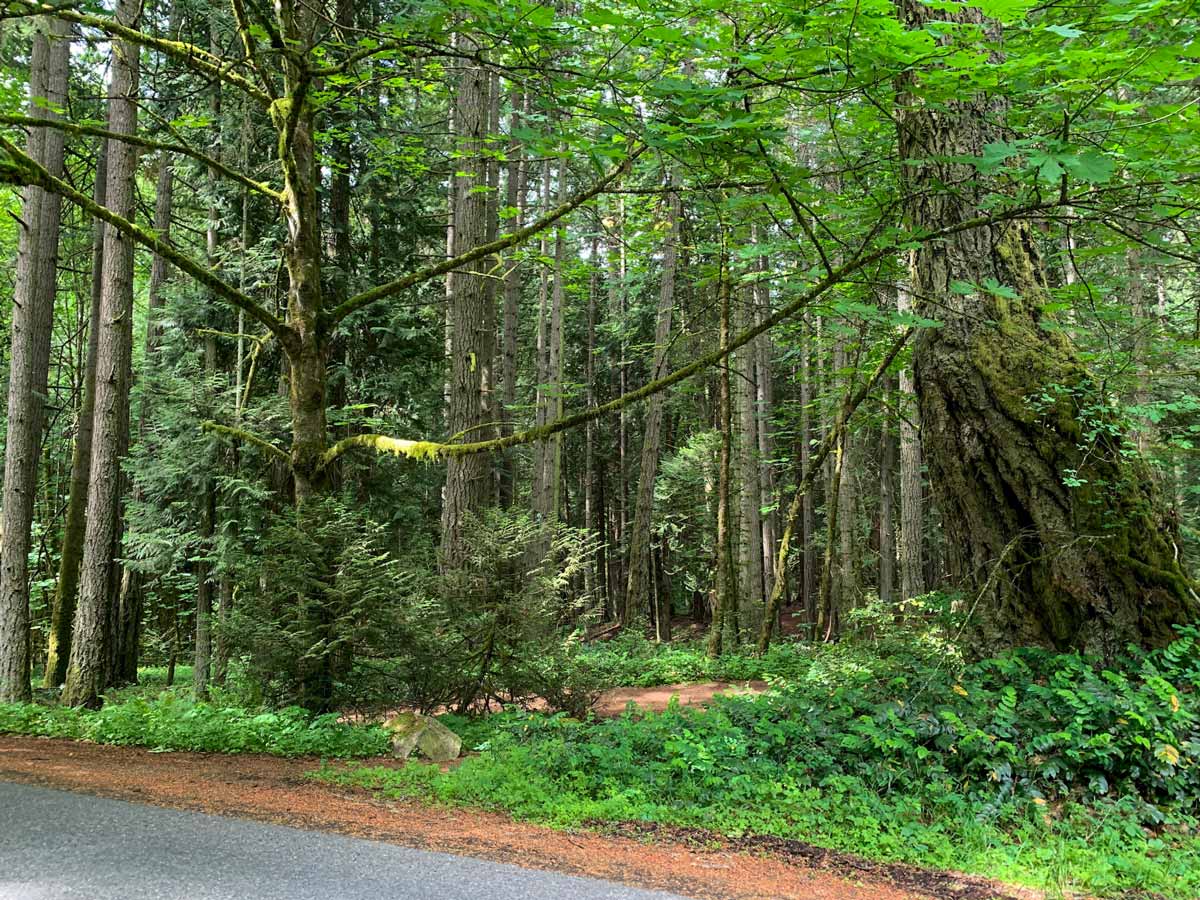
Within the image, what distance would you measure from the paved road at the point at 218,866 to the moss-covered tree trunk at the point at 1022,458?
4.70m

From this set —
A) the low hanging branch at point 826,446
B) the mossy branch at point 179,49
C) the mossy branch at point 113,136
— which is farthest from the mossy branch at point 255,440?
→ the low hanging branch at point 826,446

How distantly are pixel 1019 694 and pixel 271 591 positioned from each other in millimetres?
6546

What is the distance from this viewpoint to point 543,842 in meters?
4.09

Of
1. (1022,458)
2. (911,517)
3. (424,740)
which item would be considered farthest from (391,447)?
(911,517)

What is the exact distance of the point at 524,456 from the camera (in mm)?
26547

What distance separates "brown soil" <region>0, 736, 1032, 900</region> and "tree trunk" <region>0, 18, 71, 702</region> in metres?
6.21

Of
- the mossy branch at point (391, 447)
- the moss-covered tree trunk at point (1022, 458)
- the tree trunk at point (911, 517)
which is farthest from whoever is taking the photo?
the tree trunk at point (911, 517)

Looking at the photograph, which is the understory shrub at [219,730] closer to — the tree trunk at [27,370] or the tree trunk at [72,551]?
the tree trunk at [27,370]

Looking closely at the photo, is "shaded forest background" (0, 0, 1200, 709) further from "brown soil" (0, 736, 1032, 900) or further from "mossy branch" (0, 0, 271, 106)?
→ "brown soil" (0, 736, 1032, 900)

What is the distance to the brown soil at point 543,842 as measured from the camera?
3727 mm

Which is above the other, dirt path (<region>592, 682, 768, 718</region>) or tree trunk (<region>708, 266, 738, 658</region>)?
tree trunk (<region>708, 266, 738, 658</region>)

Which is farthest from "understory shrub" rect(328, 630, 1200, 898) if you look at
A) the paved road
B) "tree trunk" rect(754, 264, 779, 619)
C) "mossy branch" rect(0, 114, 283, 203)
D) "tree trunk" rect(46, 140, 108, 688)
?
"tree trunk" rect(754, 264, 779, 619)

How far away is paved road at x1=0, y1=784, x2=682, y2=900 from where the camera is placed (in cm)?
292

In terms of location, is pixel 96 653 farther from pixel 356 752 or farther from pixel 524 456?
pixel 524 456
